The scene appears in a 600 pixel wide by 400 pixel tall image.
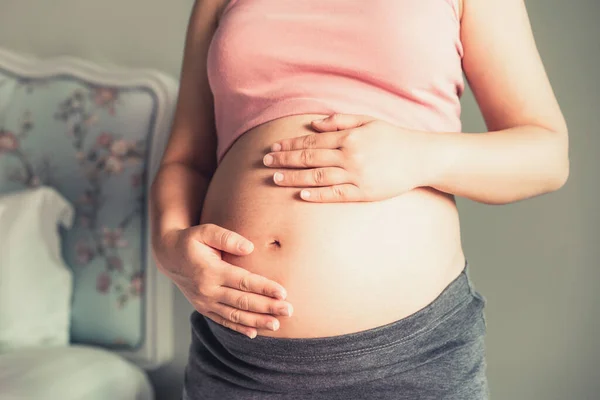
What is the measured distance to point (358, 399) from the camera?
0.65 meters


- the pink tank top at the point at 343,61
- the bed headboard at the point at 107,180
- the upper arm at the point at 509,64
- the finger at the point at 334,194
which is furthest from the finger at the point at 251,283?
the bed headboard at the point at 107,180

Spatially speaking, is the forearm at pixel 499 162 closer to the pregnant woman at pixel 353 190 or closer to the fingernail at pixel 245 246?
the pregnant woman at pixel 353 190

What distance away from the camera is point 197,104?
2.95 feet

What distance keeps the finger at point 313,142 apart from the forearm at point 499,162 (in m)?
0.11

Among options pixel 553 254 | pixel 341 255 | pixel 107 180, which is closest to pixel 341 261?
pixel 341 255

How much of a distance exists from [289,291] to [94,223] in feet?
2.65

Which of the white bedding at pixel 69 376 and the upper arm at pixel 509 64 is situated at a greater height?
the upper arm at pixel 509 64

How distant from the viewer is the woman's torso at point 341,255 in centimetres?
65

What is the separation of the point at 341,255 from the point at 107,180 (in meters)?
0.83

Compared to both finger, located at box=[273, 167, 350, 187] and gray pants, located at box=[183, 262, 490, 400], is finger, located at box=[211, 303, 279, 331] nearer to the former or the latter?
gray pants, located at box=[183, 262, 490, 400]

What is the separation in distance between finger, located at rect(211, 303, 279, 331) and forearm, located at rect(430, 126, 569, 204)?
24 centimetres

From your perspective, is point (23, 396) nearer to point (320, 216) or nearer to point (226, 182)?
point (226, 182)

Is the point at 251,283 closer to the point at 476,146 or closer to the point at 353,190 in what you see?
the point at 353,190

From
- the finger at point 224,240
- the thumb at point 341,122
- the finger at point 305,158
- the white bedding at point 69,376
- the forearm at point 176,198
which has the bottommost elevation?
the white bedding at point 69,376
